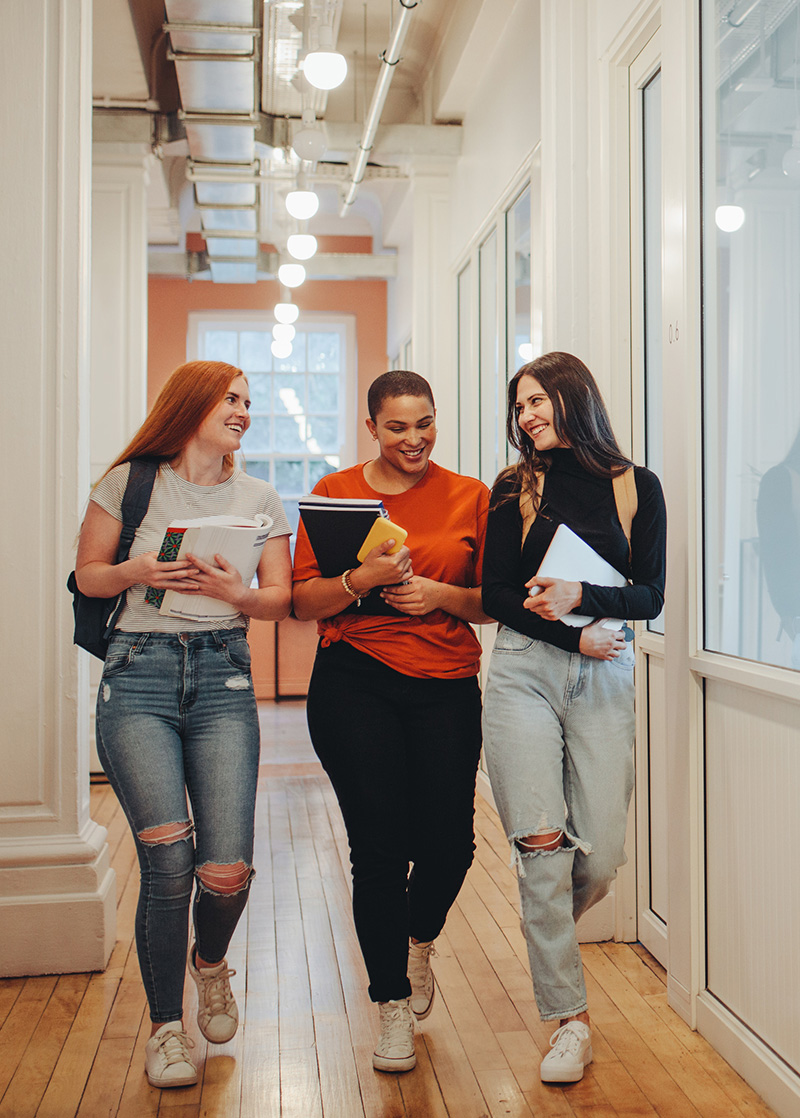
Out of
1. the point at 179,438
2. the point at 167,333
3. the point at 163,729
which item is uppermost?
the point at 167,333

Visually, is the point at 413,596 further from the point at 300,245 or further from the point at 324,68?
the point at 300,245

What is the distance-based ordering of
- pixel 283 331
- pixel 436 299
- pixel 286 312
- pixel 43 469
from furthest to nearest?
pixel 283 331, pixel 286 312, pixel 436 299, pixel 43 469

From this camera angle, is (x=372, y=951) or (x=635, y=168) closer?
(x=372, y=951)

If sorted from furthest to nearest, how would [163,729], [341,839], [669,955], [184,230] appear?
[184,230] < [341,839] < [669,955] < [163,729]

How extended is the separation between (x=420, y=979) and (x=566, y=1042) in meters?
0.37

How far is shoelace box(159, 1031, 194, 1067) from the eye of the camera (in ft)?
6.85

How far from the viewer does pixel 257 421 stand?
30.2 ft

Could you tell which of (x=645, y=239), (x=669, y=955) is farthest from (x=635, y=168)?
(x=669, y=955)

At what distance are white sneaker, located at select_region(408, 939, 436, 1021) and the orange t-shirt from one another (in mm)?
662

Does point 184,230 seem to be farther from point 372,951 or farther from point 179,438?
point 372,951

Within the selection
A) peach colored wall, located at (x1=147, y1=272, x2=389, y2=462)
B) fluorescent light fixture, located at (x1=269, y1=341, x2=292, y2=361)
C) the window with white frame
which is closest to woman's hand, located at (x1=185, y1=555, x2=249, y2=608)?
fluorescent light fixture, located at (x1=269, y1=341, x2=292, y2=361)

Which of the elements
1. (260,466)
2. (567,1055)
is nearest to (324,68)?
(567,1055)

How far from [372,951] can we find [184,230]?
7.48 m

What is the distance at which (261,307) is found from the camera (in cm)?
903
